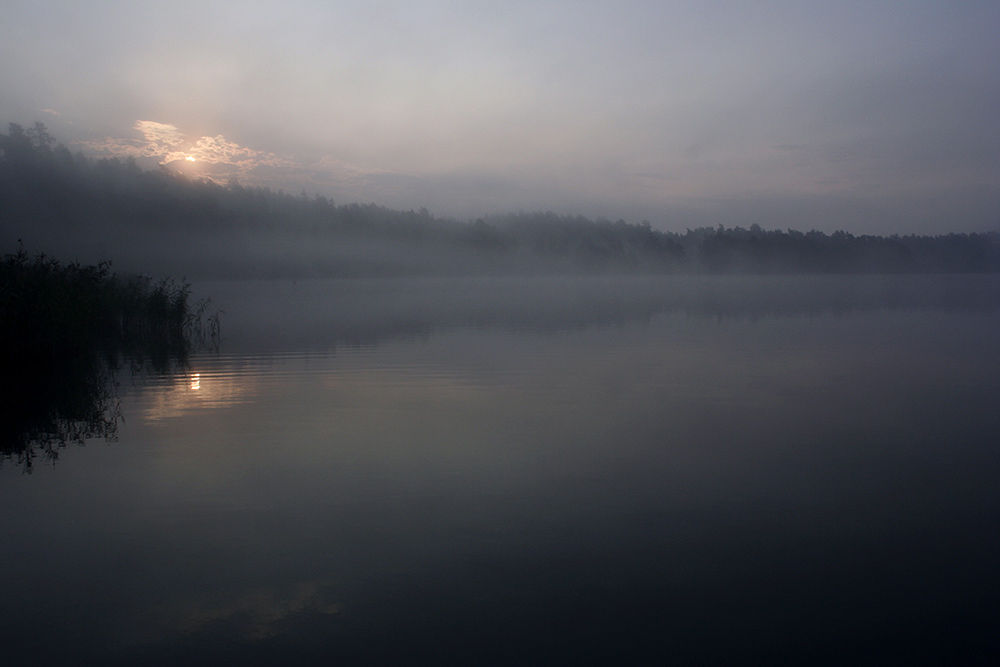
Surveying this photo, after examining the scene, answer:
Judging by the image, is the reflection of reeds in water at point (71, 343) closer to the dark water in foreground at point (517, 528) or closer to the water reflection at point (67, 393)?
the water reflection at point (67, 393)

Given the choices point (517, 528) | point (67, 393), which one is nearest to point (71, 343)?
point (67, 393)

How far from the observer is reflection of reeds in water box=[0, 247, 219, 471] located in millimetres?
8469

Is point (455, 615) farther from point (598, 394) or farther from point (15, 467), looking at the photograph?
point (598, 394)

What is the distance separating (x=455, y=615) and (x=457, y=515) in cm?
144

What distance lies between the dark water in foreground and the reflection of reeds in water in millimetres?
739

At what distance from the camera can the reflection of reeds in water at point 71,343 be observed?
847 cm

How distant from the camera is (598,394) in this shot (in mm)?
10062

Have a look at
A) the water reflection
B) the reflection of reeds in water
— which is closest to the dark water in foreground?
the water reflection

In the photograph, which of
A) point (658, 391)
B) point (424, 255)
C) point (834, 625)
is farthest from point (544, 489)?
point (424, 255)

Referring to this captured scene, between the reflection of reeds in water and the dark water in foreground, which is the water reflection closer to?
the reflection of reeds in water

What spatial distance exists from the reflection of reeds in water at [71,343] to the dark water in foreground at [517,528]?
0.74m

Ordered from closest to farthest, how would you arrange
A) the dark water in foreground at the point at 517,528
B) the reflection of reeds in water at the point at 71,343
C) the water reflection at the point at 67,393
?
the dark water in foreground at the point at 517,528 < the water reflection at the point at 67,393 < the reflection of reeds in water at the point at 71,343

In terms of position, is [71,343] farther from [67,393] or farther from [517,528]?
[517,528]

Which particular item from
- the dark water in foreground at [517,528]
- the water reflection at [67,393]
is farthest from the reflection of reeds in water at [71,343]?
the dark water in foreground at [517,528]
